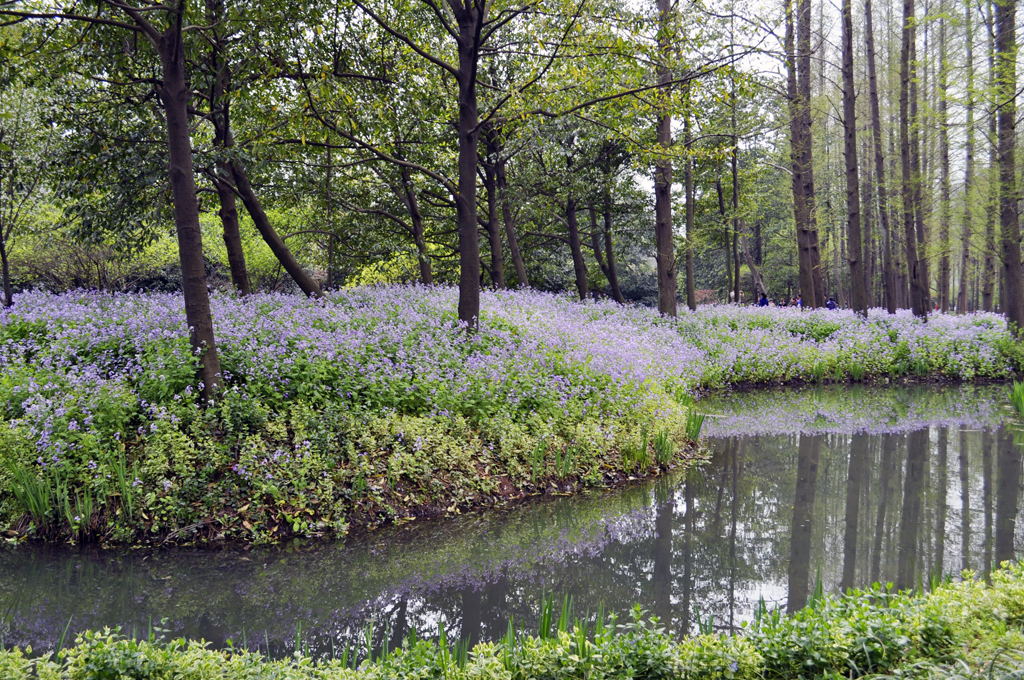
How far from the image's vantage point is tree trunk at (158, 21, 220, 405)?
6977mm

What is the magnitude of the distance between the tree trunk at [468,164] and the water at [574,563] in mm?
3928

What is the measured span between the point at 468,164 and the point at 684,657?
8.06 meters

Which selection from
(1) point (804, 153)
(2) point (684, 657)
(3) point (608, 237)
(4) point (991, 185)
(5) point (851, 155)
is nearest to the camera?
(2) point (684, 657)

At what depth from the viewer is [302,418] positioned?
7141mm

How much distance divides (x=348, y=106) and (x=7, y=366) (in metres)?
6.35

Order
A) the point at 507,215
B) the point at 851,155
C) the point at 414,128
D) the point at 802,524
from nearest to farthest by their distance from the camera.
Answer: the point at 802,524
the point at 414,128
the point at 851,155
the point at 507,215

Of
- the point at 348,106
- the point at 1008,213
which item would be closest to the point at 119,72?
the point at 348,106

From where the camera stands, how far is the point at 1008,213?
16562 millimetres

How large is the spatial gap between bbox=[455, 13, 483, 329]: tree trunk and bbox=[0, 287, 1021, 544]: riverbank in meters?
0.52

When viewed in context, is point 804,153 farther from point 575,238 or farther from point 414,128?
point 414,128

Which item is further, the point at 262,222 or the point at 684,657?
the point at 262,222

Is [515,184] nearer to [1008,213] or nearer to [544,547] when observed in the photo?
[1008,213]

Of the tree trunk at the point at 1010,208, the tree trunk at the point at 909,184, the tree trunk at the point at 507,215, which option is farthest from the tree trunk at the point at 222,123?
the tree trunk at the point at 909,184

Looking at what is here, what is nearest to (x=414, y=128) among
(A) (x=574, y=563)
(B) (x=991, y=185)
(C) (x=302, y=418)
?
(C) (x=302, y=418)
